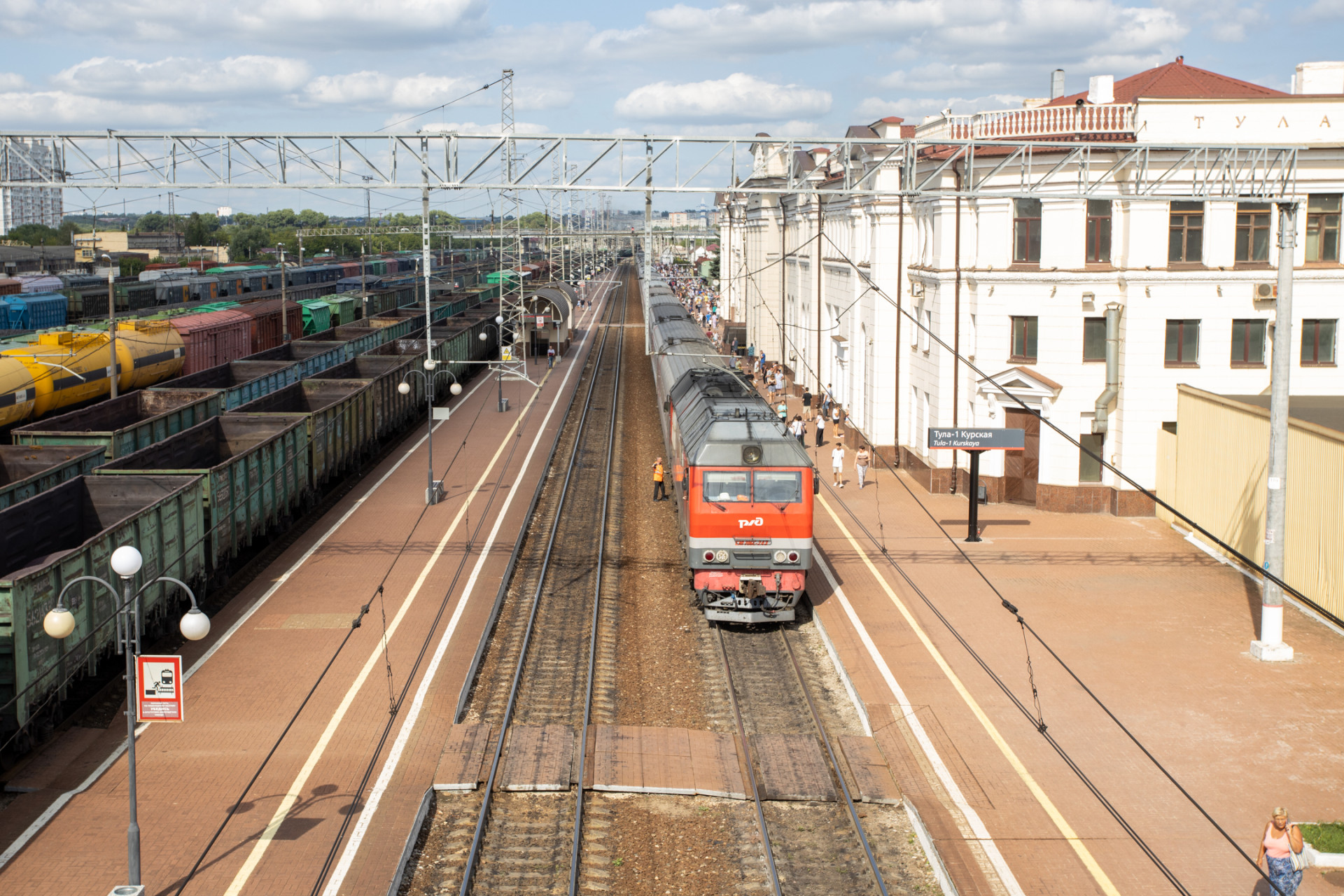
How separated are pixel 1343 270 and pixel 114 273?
106 ft

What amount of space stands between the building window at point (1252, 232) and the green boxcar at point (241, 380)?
25.6 meters

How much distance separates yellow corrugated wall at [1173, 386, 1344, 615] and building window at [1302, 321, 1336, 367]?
3953 millimetres

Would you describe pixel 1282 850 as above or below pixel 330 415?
below

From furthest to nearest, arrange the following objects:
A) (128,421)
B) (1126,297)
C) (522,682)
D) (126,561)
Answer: (128,421) → (1126,297) → (522,682) → (126,561)

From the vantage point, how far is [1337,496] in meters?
20.2

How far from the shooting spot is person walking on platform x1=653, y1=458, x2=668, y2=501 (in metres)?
30.0

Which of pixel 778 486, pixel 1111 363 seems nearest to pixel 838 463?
pixel 1111 363

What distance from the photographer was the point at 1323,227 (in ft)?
92.7

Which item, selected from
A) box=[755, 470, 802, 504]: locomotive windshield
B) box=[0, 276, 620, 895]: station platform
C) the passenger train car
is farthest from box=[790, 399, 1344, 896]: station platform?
box=[0, 276, 620, 895]: station platform

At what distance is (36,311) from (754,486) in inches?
1715

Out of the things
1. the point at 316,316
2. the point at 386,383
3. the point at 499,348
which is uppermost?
the point at 316,316

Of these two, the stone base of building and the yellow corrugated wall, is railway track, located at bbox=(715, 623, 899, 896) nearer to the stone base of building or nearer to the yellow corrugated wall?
the yellow corrugated wall

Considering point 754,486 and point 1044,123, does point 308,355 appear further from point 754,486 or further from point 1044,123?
point 754,486

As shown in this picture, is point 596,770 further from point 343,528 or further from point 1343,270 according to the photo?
point 1343,270
